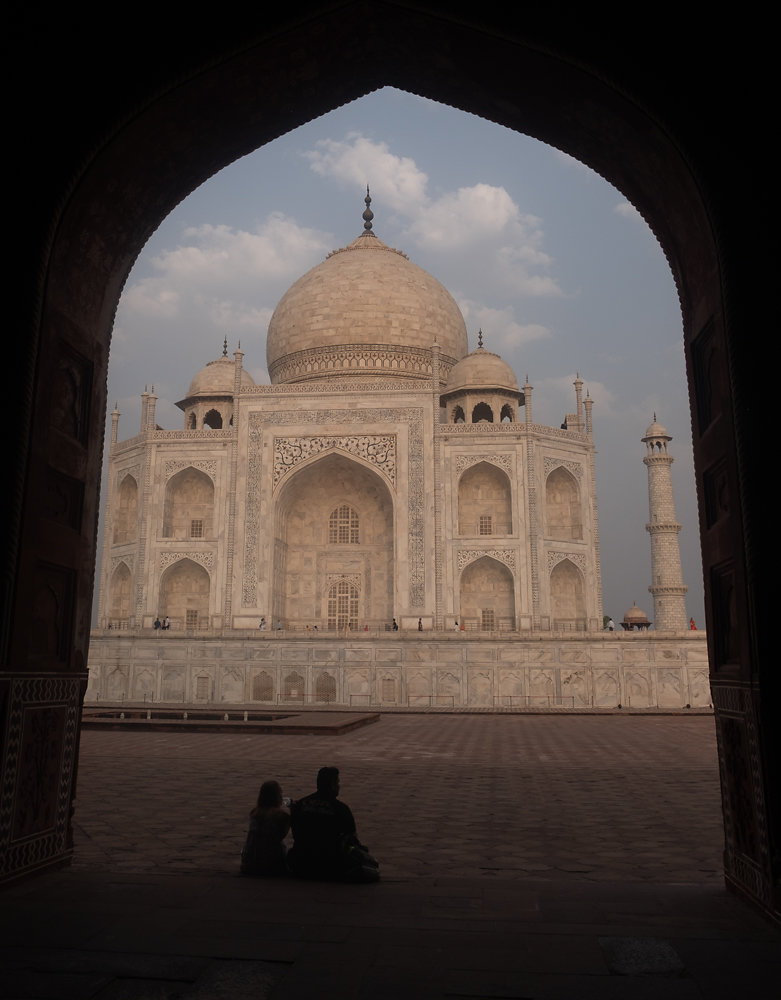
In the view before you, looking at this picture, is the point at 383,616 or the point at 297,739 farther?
the point at 383,616

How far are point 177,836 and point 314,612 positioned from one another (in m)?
19.7

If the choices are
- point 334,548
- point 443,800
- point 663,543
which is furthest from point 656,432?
point 443,800

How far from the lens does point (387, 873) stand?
392 cm

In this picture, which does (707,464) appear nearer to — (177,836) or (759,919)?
(759,919)

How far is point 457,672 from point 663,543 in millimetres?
10048

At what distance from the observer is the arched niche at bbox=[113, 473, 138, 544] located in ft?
83.4

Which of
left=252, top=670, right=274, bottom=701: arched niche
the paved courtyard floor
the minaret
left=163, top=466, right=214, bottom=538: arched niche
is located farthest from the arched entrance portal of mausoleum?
the paved courtyard floor

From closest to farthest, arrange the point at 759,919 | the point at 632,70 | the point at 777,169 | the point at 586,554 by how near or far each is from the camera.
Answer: the point at 759,919, the point at 777,169, the point at 632,70, the point at 586,554

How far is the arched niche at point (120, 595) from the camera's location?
25.0m

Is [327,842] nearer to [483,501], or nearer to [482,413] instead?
[483,501]

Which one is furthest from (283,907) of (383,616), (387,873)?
(383,616)

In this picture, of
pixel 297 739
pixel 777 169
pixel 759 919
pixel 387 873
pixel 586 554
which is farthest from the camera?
pixel 586 554

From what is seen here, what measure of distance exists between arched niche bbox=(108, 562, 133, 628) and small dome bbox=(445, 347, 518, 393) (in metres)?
11.0

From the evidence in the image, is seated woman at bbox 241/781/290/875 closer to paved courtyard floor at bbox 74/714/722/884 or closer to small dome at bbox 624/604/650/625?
paved courtyard floor at bbox 74/714/722/884
